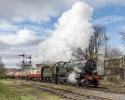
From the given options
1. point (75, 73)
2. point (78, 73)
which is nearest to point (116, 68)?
point (75, 73)

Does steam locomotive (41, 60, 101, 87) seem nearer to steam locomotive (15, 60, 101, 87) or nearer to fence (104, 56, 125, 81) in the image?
steam locomotive (15, 60, 101, 87)

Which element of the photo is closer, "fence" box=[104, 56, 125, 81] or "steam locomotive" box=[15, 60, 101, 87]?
"steam locomotive" box=[15, 60, 101, 87]

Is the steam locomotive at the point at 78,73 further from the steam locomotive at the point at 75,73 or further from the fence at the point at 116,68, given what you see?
the fence at the point at 116,68

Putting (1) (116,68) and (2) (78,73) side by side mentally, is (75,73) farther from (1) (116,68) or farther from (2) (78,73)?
(1) (116,68)

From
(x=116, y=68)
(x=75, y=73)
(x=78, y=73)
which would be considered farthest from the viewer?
(x=116, y=68)

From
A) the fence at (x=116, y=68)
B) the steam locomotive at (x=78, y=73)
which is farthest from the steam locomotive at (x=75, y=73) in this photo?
the fence at (x=116, y=68)

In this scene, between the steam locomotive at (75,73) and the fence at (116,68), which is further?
the fence at (116,68)

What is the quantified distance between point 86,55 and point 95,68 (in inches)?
1337

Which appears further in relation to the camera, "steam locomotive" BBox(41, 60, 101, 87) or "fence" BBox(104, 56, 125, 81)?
"fence" BBox(104, 56, 125, 81)

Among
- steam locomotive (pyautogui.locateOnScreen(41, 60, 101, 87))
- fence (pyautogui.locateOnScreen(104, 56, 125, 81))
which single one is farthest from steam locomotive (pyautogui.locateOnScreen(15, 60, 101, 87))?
fence (pyautogui.locateOnScreen(104, 56, 125, 81))

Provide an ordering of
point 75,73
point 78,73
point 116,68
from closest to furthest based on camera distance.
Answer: point 78,73
point 75,73
point 116,68

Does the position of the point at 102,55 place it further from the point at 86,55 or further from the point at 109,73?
the point at 109,73

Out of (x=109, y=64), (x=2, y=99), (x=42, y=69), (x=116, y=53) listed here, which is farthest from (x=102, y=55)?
(x=2, y=99)

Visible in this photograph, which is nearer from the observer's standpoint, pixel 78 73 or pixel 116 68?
pixel 78 73
